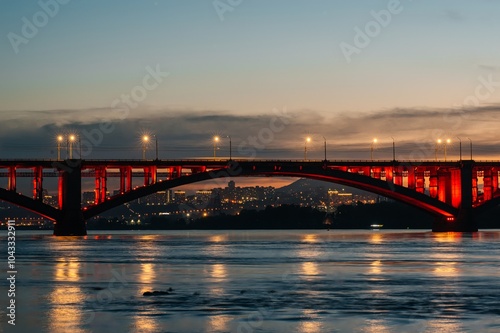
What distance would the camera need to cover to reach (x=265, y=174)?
A: 168 meters

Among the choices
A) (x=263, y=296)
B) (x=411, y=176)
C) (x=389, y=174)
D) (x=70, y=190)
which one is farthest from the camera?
(x=389, y=174)

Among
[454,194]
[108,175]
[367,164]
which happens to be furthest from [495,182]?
[108,175]

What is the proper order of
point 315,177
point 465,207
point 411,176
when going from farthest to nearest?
point 465,207 → point 411,176 → point 315,177

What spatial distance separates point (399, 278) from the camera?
61.4m

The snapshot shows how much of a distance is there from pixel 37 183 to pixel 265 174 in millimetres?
35192

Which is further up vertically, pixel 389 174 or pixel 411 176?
pixel 389 174

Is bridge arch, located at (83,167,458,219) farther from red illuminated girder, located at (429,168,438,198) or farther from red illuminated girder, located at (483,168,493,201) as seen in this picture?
red illuminated girder, located at (483,168,493,201)

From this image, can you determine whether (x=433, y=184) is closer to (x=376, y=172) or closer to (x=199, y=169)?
(x=376, y=172)

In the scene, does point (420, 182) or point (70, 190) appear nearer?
point (70, 190)

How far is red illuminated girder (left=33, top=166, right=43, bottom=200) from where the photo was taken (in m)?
152

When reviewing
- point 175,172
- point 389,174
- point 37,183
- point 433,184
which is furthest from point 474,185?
point 37,183

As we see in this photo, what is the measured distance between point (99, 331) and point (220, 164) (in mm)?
124551

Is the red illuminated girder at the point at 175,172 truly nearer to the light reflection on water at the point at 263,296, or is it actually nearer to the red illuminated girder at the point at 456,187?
the red illuminated girder at the point at 456,187

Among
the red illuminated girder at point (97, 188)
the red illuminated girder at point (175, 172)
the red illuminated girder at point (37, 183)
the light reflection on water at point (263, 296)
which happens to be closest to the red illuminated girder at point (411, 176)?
the red illuminated girder at point (175, 172)
